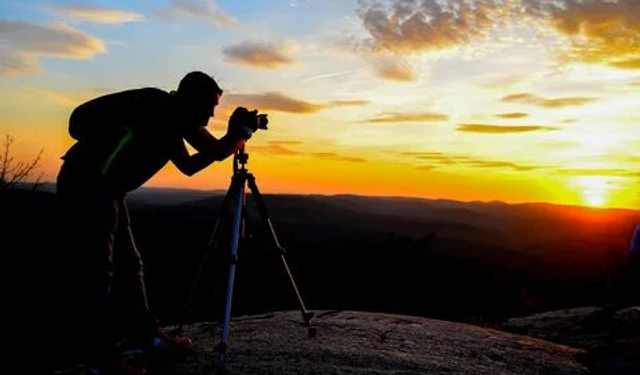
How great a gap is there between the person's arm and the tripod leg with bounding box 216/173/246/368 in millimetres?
371

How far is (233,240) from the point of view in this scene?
15.1ft

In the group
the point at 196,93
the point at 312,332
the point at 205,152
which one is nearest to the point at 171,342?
the point at 312,332

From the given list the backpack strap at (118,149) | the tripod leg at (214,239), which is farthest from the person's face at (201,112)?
the tripod leg at (214,239)

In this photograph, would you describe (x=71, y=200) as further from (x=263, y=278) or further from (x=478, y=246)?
(x=478, y=246)

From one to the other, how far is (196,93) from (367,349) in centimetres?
297

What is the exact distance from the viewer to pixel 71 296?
4.11 m

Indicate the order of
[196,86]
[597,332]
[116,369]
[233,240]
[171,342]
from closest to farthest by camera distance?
[116,369] < [196,86] < [233,240] < [171,342] < [597,332]

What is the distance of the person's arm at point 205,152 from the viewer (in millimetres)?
4613

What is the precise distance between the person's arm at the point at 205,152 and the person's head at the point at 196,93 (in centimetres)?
19

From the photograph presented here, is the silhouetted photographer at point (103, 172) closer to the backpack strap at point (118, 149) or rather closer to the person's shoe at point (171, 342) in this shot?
the backpack strap at point (118, 149)

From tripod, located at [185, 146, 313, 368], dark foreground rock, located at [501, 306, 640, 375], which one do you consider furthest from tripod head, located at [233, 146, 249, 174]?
dark foreground rock, located at [501, 306, 640, 375]

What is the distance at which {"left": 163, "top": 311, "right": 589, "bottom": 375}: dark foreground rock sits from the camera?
191 inches

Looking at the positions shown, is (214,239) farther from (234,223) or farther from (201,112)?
(201,112)

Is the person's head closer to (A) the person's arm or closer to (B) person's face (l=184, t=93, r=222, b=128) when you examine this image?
(B) person's face (l=184, t=93, r=222, b=128)
